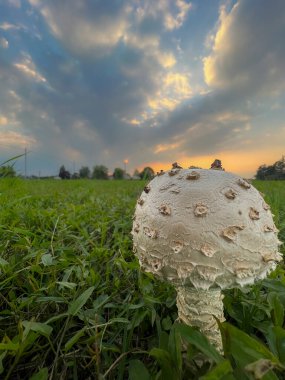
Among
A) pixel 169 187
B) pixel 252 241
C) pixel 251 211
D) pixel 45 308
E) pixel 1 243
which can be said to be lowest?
pixel 45 308

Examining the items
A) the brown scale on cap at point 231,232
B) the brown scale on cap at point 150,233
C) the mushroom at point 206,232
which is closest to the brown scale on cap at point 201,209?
the mushroom at point 206,232

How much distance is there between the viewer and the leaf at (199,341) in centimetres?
127

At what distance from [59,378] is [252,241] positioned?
129 cm

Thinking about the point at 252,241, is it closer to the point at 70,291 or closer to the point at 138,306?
the point at 138,306

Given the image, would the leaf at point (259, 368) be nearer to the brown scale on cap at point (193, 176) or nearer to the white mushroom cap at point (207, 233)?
the white mushroom cap at point (207, 233)

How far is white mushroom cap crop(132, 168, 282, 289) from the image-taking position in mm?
1444

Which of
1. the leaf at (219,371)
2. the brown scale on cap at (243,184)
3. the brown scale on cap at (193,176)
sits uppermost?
the brown scale on cap at (193,176)

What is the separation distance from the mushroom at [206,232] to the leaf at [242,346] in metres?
0.28

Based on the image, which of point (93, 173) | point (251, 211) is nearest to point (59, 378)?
point (251, 211)

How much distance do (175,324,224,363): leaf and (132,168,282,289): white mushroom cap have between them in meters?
0.23

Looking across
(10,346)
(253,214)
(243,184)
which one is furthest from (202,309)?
(10,346)

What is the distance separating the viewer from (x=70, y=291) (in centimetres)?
218

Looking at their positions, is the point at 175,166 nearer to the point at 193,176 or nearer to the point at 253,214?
the point at 193,176

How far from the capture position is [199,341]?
131 centimetres
